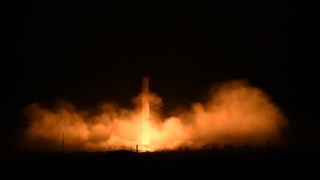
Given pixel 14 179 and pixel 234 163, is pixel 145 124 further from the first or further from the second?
pixel 14 179

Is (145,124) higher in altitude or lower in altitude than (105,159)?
higher

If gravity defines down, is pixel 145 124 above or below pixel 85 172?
above

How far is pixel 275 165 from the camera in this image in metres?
57.6

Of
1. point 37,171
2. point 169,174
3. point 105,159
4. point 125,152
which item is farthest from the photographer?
point 125,152

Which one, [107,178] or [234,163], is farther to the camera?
[234,163]

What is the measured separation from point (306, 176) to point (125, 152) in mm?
32623

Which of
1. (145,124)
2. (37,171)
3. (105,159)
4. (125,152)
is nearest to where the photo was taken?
(37,171)

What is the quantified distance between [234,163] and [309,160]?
9.14 meters

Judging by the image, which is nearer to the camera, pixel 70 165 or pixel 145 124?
pixel 70 165

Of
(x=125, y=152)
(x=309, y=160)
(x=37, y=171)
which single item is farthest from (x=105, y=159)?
(x=309, y=160)

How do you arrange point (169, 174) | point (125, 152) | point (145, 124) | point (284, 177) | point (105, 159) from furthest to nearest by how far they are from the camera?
point (145, 124), point (125, 152), point (105, 159), point (169, 174), point (284, 177)

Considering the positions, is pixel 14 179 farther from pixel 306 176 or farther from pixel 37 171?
pixel 306 176

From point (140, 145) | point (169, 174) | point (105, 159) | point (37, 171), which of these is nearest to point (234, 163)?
point (169, 174)

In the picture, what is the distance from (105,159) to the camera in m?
70.5
